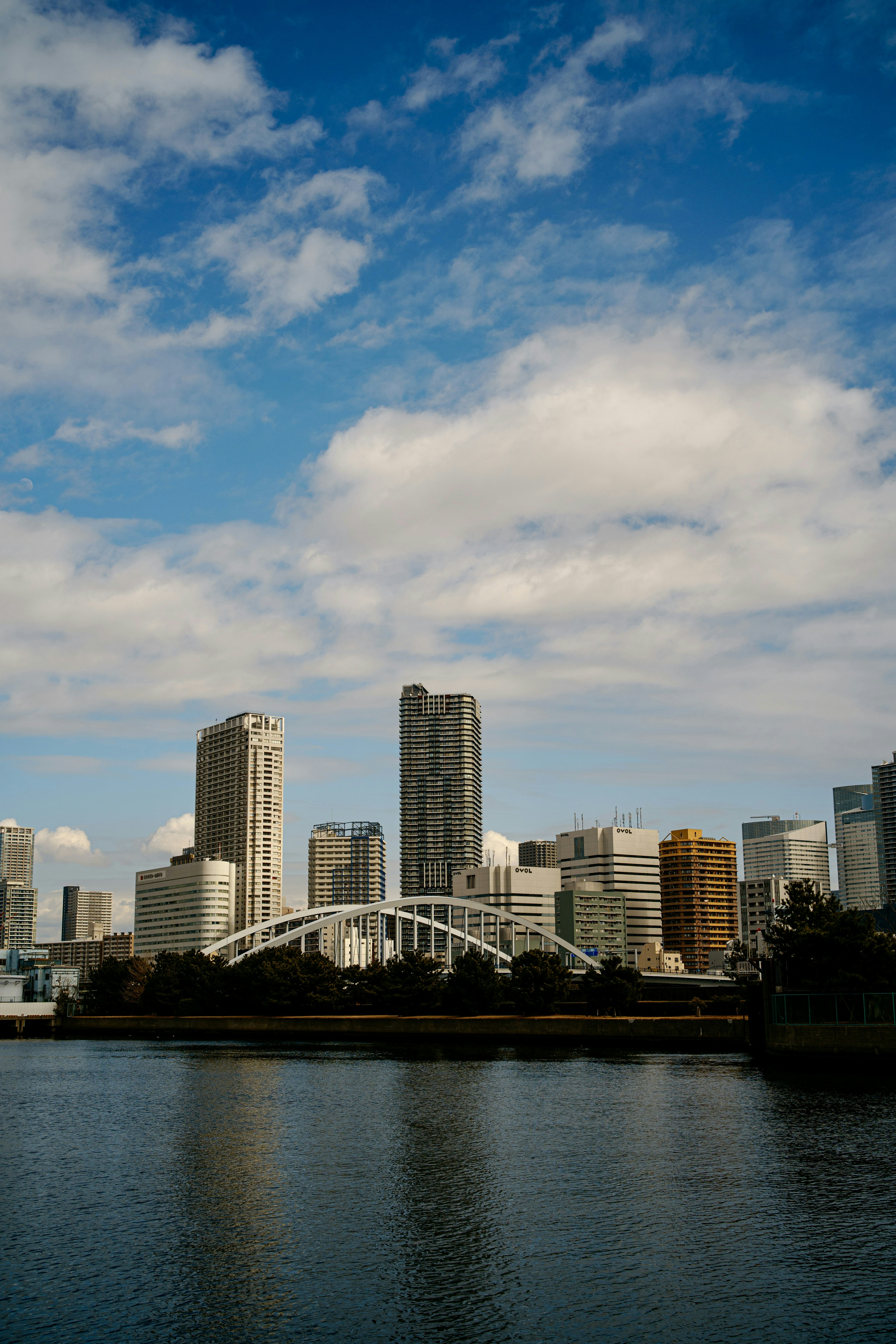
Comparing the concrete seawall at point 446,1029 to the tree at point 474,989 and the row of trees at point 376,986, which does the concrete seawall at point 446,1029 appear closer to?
the row of trees at point 376,986

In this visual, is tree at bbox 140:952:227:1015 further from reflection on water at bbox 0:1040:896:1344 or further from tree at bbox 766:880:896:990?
tree at bbox 766:880:896:990

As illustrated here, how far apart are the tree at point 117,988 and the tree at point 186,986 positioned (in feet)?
14.8

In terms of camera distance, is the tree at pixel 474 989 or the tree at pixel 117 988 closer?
the tree at pixel 474 989

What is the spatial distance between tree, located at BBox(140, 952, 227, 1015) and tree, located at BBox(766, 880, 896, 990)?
82.1m

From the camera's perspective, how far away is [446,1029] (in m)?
123

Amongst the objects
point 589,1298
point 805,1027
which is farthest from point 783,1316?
point 805,1027

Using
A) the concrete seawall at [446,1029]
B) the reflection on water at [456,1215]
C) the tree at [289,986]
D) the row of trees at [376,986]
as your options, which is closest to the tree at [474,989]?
the row of trees at [376,986]

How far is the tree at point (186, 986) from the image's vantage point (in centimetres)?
14925

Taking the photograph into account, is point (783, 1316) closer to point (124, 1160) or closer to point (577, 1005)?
point (124, 1160)

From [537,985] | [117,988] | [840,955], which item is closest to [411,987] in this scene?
[537,985]

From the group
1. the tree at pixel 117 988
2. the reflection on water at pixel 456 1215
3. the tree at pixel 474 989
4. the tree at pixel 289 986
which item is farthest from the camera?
the tree at pixel 117 988

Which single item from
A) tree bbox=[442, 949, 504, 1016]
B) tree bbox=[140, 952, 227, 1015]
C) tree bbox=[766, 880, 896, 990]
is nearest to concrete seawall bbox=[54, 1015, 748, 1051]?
tree bbox=[442, 949, 504, 1016]

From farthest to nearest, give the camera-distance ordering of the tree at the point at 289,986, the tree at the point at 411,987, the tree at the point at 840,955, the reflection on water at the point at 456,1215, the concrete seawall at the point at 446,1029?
the tree at the point at 289,986
the tree at the point at 411,987
the concrete seawall at the point at 446,1029
the tree at the point at 840,955
the reflection on water at the point at 456,1215

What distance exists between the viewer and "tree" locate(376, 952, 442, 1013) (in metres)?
130
